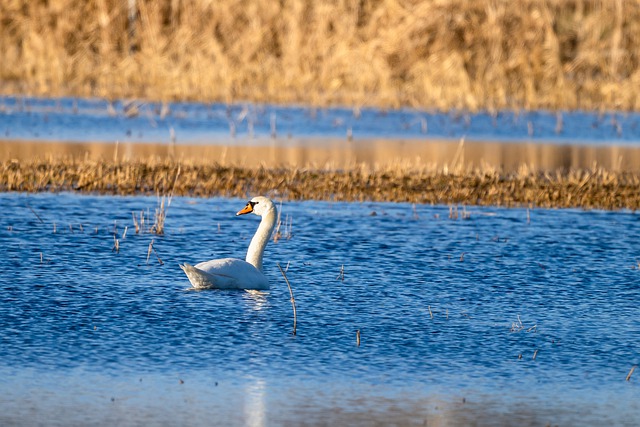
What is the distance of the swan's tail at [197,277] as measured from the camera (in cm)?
1138

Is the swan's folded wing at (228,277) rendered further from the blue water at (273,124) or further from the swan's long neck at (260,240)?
the blue water at (273,124)

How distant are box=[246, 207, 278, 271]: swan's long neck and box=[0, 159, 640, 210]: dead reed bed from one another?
5609 mm

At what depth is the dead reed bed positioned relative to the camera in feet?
61.5

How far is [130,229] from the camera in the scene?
50.0ft

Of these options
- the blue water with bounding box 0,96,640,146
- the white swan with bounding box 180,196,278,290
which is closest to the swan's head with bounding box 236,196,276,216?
the white swan with bounding box 180,196,278,290

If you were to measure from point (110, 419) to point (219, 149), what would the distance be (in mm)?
17664

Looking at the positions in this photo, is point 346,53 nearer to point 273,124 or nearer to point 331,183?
point 273,124

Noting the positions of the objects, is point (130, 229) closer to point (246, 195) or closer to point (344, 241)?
point (344, 241)

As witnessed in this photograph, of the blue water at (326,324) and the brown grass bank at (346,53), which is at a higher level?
the brown grass bank at (346,53)

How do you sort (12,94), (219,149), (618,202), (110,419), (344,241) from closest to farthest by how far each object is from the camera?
(110,419) < (344,241) < (618,202) < (219,149) < (12,94)

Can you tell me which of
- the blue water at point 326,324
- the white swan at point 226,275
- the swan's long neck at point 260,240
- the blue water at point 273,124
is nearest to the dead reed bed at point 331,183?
the blue water at point 326,324

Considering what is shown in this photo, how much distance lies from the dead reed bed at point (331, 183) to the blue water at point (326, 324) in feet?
6.65

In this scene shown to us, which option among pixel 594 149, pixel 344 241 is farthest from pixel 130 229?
pixel 594 149

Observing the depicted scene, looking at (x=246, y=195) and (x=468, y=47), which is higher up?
(x=468, y=47)
